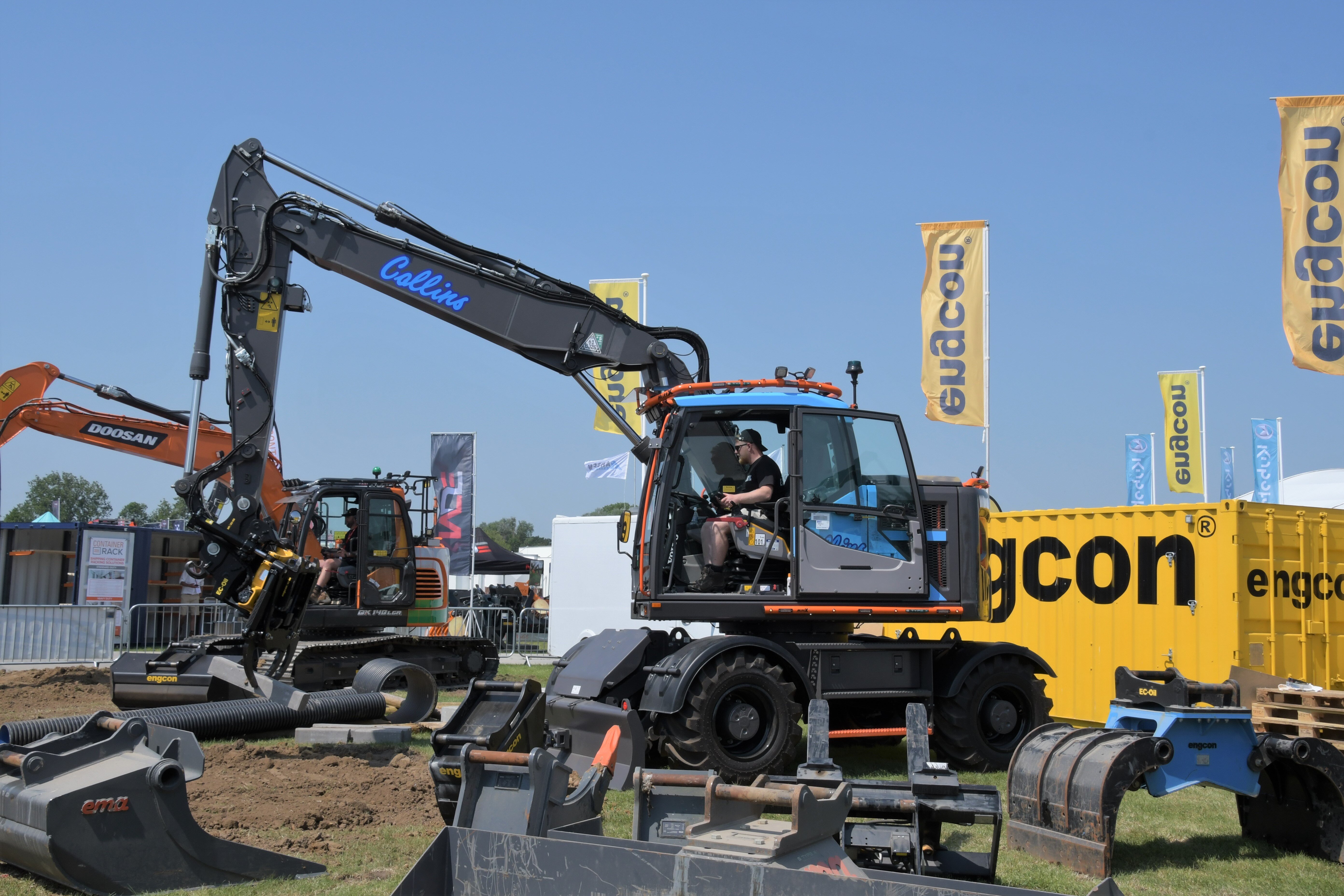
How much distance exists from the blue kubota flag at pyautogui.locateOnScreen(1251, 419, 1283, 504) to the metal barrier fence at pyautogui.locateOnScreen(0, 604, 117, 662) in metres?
30.1

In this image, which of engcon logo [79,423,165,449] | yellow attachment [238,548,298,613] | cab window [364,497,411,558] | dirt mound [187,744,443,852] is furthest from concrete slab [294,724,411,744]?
engcon logo [79,423,165,449]

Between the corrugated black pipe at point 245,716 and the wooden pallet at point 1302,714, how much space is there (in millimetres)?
7555

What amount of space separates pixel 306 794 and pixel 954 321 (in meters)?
12.8

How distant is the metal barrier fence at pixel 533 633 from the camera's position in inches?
907

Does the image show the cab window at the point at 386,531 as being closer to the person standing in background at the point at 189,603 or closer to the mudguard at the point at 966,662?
the person standing in background at the point at 189,603

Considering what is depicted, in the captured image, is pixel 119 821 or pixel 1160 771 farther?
pixel 1160 771

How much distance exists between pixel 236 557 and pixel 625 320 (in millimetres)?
4477

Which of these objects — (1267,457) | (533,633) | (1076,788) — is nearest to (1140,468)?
(1267,457)

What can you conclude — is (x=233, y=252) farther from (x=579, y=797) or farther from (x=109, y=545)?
(x=109, y=545)

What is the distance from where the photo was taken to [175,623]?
78.9 feet

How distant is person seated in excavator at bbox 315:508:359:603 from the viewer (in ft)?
48.7

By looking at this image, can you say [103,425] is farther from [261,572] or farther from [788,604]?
[788,604]

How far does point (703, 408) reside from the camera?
9.01m

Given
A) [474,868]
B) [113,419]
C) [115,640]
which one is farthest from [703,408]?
[115,640]
